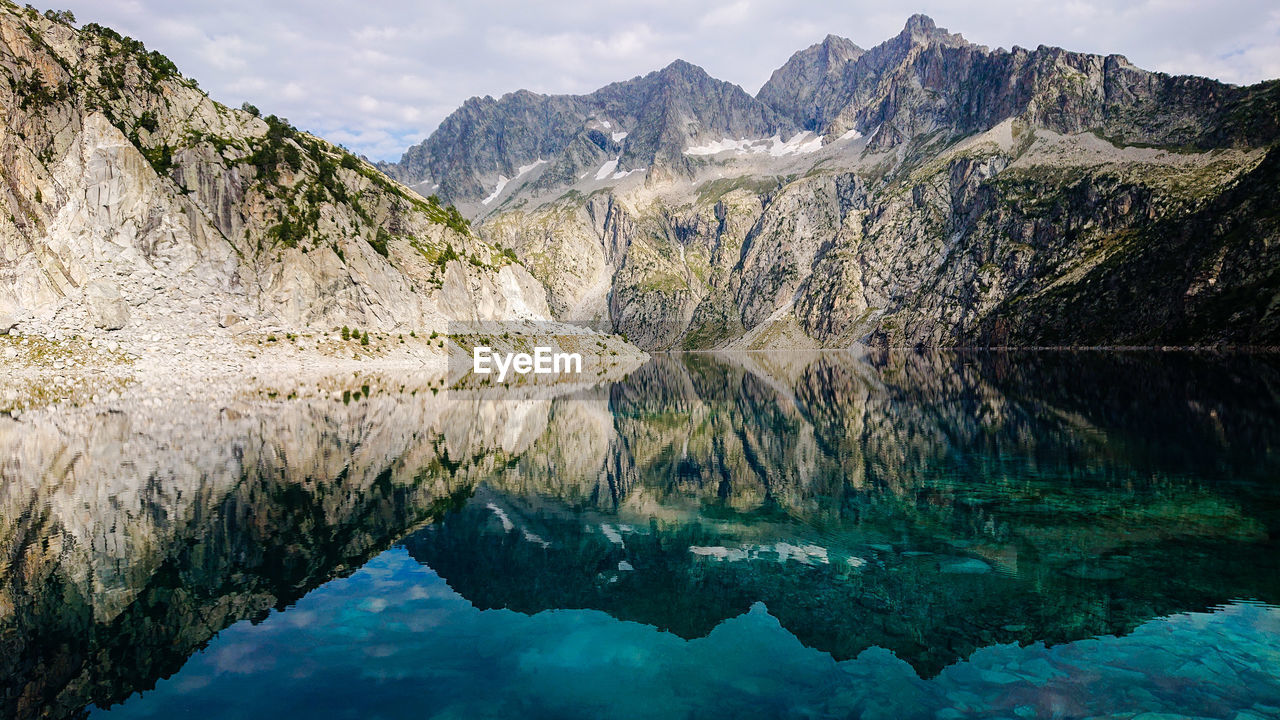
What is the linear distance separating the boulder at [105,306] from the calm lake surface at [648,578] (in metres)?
67.6

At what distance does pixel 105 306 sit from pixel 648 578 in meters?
111

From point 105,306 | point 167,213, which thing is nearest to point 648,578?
point 105,306

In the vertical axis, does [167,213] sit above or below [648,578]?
above

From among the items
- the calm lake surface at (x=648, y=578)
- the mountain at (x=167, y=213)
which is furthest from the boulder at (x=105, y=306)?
the calm lake surface at (x=648, y=578)

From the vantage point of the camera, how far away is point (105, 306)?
94.8 metres

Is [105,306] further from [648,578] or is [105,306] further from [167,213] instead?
[648,578]

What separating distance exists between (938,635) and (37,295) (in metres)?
117

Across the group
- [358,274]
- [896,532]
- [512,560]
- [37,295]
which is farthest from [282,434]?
[358,274]

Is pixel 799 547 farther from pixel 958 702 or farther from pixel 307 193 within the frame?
pixel 307 193

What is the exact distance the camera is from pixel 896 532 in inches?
871

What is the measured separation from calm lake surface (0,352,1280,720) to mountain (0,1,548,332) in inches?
2929

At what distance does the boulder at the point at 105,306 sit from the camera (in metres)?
93.1

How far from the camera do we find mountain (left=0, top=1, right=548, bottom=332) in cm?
9519

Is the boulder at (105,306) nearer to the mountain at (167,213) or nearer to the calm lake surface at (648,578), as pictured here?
the mountain at (167,213)
